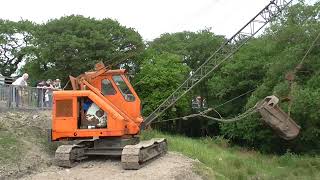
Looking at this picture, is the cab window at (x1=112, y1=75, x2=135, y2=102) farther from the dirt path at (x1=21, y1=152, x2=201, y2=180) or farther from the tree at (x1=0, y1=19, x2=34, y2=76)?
the tree at (x1=0, y1=19, x2=34, y2=76)

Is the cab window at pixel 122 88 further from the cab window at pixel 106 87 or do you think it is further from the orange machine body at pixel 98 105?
the cab window at pixel 106 87

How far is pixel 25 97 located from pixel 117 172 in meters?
7.20

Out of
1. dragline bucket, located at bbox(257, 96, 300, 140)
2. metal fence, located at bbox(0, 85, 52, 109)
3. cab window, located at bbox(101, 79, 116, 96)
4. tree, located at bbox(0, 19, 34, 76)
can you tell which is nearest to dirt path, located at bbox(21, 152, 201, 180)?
cab window, located at bbox(101, 79, 116, 96)

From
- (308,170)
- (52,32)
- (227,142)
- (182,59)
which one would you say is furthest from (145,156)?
(182,59)

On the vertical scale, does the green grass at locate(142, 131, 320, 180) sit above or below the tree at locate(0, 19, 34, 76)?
below

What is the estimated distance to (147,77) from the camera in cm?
5103

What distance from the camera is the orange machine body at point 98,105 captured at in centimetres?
1833

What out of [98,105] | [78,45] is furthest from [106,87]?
[78,45]

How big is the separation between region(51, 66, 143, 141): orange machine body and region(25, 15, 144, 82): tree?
25.0 metres

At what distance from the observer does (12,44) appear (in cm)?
6031

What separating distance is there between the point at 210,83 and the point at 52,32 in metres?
16.2

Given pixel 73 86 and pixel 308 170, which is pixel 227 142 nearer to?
pixel 308 170

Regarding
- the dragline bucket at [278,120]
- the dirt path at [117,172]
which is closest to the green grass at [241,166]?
the dirt path at [117,172]

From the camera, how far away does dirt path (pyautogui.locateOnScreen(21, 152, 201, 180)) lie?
1574 centimetres
